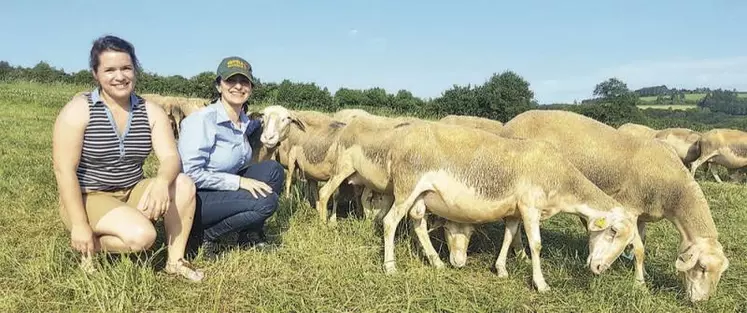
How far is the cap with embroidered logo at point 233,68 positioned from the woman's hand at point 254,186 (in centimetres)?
90

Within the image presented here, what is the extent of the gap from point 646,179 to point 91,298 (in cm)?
562

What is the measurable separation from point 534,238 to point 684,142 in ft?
55.0

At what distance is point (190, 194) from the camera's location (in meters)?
4.42

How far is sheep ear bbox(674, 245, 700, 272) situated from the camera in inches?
215

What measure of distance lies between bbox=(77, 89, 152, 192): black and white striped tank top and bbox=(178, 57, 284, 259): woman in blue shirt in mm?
492

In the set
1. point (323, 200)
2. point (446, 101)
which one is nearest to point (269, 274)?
point (323, 200)

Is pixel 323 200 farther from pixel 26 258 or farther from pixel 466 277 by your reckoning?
pixel 26 258

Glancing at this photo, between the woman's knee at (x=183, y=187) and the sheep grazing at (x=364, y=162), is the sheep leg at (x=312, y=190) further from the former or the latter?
the woman's knee at (x=183, y=187)

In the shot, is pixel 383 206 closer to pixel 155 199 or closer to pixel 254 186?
pixel 254 186

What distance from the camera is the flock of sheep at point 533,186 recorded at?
17.4 ft

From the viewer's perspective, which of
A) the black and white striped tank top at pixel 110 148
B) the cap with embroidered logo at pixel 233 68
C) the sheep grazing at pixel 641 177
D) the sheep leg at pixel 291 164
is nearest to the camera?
the black and white striped tank top at pixel 110 148

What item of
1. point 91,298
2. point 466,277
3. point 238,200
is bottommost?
point 466,277

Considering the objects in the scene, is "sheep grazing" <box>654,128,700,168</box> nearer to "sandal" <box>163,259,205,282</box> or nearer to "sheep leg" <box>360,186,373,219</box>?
"sheep leg" <box>360,186,373,219</box>

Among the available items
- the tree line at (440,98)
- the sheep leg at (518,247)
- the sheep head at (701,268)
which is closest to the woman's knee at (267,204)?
the sheep leg at (518,247)
